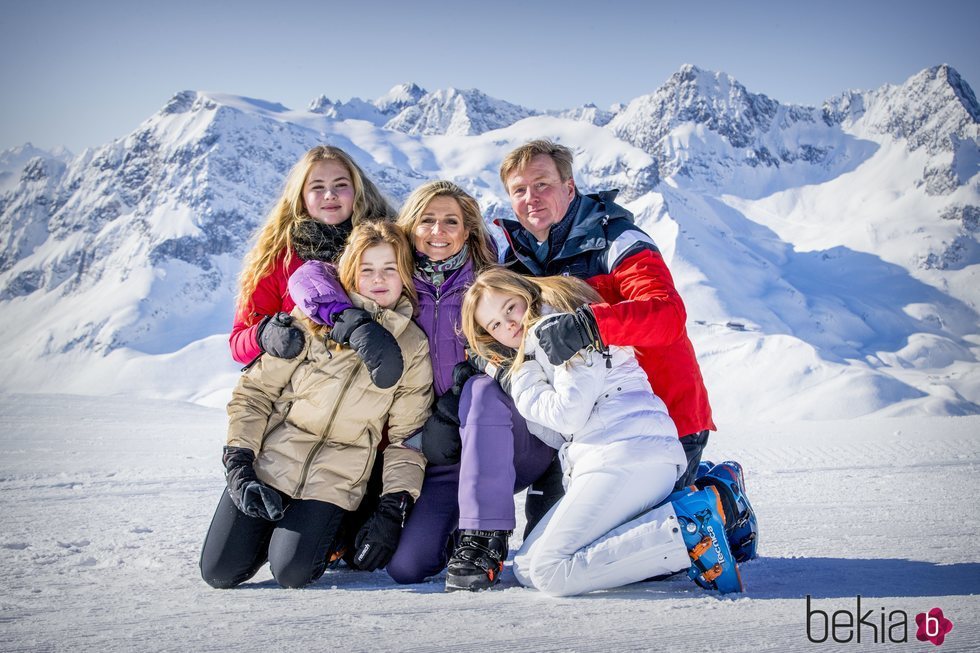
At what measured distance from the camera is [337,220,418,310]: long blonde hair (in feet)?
10.0

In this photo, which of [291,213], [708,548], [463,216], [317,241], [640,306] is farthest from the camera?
[291,213]

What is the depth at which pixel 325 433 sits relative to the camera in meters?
2.88

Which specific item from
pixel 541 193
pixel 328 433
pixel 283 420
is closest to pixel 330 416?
pixel 328 433

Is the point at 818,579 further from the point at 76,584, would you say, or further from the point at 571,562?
the point at 76,584

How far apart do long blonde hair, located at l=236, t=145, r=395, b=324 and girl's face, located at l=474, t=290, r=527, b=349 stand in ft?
3.15

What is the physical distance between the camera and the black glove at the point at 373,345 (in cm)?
271

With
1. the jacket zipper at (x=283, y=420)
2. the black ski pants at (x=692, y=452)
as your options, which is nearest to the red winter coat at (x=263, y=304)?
the jacket zipper at (x=283, y=420)

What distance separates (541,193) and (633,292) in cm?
77

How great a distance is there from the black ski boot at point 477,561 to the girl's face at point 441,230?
1.30m

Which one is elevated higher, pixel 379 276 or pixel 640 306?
pixel 379 276

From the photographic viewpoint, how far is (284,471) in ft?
9.23

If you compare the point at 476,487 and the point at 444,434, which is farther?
the point at 444,434

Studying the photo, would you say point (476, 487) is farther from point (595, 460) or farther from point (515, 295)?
point (515, 295)

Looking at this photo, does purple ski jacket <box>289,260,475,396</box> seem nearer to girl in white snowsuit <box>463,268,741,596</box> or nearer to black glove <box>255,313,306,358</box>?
black glove <box>255,313,306,358</box>
